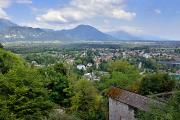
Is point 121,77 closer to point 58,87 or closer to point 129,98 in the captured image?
point 58,87

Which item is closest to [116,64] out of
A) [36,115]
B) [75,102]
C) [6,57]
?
[6,57]

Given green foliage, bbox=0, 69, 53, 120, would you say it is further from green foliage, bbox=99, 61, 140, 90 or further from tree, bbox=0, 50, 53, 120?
green foliage, bbox=99, 61, 140, 90

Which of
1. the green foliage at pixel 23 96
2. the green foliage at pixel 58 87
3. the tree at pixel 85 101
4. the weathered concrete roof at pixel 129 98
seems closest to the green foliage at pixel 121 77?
the green foliage at pixel 58 87

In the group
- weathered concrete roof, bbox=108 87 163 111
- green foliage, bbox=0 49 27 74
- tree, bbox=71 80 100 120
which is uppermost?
green foliage, bbox=0 49 27 74

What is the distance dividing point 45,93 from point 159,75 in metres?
13.5

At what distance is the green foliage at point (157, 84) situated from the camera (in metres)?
38.8

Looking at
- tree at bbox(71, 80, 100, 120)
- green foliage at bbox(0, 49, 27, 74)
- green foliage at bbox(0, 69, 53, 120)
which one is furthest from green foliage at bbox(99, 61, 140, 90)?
green foliage at bbox(0, 69, 53, 120)

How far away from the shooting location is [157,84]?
38750 millimetres

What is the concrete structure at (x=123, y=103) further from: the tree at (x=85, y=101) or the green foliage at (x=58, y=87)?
the green foliage at (x=58, y=87)

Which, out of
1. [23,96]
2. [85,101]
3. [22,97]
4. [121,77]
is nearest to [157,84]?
[85,101]

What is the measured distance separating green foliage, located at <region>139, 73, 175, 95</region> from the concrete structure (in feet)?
29.0

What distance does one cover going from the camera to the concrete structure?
92.3ft

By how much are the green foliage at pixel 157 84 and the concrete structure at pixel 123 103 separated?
29.0 ft

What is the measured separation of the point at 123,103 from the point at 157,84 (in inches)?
411
